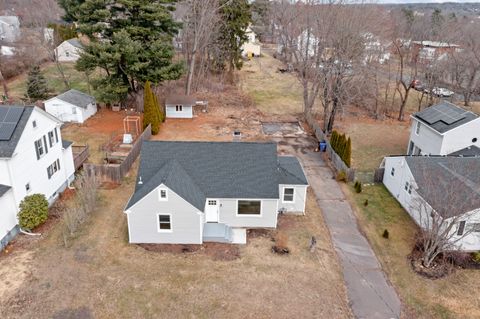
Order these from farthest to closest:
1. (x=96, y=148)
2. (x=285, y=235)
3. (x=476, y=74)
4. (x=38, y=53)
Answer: (x=38, y=53)
(x=476, y=74)
(x=96, y=148)
(x=285, y=235)

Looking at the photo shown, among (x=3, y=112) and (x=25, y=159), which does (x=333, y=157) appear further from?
(x=3, y=112)

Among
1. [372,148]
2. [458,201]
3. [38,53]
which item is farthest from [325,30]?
[38,53]

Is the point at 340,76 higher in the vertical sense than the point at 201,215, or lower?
higher

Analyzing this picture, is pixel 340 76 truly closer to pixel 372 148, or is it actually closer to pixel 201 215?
pixel 372 148

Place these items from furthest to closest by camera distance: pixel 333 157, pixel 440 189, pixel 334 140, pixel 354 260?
pixel 334 140 → pixel 333 157 → pixel 440 189 → pixel 354 260

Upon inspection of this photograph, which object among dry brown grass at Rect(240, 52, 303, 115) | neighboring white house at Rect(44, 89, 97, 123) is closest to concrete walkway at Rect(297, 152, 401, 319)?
dry brown grass at Rect(240, 52, 303, 115)

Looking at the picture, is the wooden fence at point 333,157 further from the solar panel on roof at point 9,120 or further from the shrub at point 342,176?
the solar panel on roof at point 9,120

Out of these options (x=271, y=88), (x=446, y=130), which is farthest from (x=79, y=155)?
(x=271, y=88)
